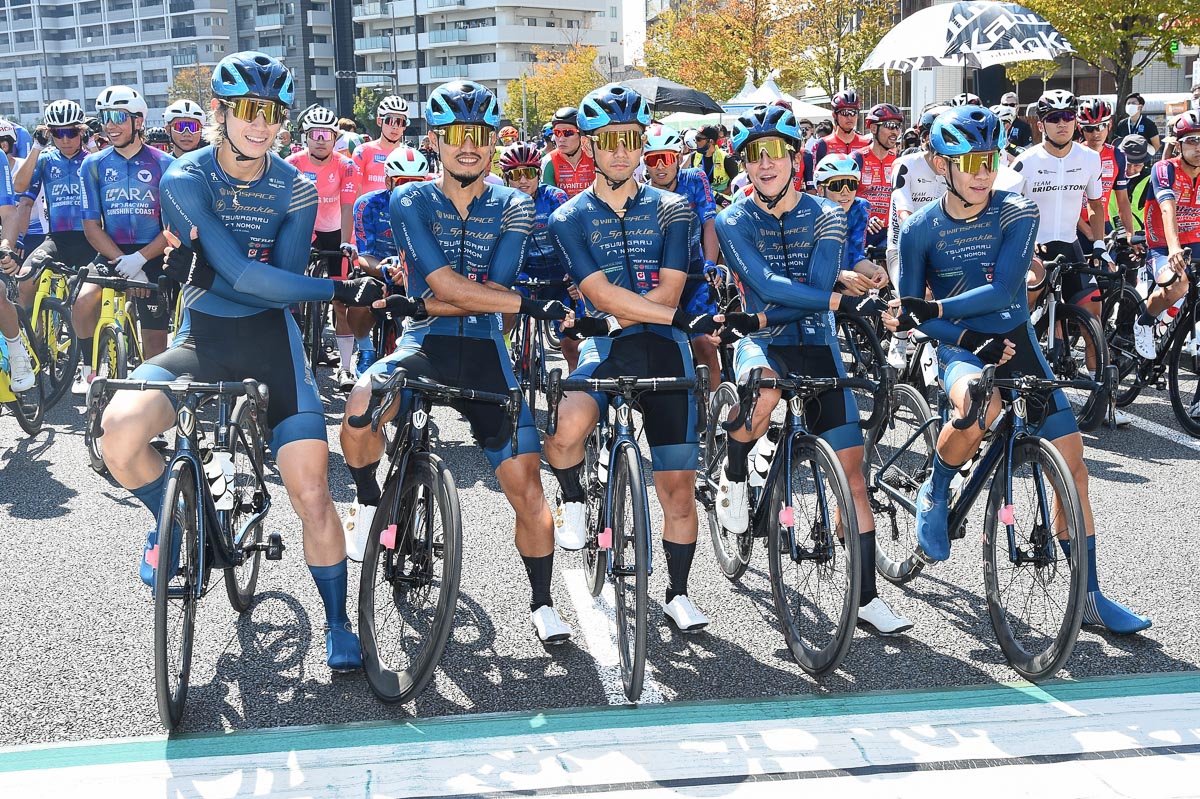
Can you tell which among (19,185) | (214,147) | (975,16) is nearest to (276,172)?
(214,147)

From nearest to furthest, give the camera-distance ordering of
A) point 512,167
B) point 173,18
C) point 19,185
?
point 512,167
point 19,185
point 173,18

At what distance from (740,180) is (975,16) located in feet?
23.4

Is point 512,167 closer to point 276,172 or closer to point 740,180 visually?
point 740,180

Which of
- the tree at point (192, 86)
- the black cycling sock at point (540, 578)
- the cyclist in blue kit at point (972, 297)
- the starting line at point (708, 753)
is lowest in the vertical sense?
the starting line at point (708, 753)

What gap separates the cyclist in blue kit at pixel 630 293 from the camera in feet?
17.1

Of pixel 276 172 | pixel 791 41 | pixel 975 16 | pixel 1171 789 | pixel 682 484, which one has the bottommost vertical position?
pixel 1171 789

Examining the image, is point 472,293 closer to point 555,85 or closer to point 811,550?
point 811,550

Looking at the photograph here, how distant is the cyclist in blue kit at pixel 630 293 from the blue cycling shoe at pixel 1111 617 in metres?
1.66

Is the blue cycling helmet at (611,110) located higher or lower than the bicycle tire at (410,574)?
higher

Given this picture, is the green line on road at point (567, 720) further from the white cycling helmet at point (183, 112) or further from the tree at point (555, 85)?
the tree at point (555, 85)

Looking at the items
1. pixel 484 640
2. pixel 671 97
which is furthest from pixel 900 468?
pixel 671 97

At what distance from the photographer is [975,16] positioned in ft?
47.3

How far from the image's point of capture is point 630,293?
5160 mm

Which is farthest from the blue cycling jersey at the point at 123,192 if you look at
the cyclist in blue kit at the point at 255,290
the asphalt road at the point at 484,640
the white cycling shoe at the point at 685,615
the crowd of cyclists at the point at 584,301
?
the white cycling shoe at the point at 685,615
